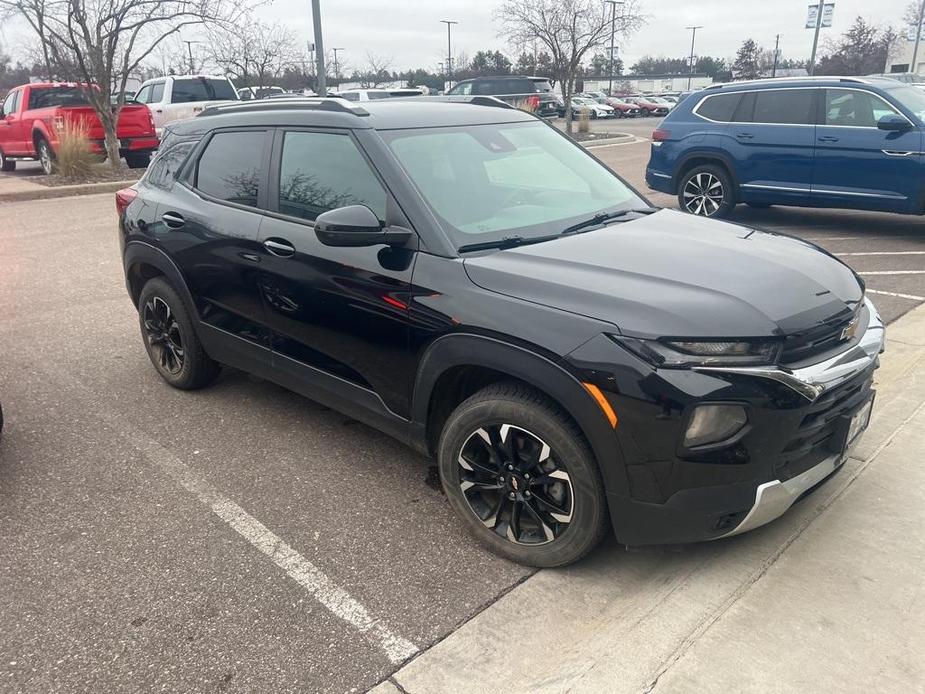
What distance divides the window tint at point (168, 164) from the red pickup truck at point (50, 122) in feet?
39.7

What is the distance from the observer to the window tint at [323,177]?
3.33 metres

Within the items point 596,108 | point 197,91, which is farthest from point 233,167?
point 596,108

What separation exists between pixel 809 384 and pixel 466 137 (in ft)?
6.51

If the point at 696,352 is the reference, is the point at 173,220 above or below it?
above

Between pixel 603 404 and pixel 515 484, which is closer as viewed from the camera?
pixel 603 404

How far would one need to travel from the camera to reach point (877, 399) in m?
4.15

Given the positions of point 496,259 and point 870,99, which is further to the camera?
point 870,99

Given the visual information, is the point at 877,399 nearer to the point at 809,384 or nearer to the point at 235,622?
the point at 809,384

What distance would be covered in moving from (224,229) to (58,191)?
37.7 ft

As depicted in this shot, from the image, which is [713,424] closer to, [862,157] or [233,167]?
[233,167]

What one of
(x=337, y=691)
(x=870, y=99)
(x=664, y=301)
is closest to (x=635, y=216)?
(x=664, y=301)

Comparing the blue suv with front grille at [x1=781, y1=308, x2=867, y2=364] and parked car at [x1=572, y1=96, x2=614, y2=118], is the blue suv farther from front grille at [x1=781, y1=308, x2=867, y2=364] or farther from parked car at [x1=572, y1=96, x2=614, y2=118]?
parked car at [x1=572, y1=96, x2=614, y2=118]

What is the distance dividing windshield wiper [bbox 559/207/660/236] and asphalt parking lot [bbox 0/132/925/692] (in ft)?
4.43

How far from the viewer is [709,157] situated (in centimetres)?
928
